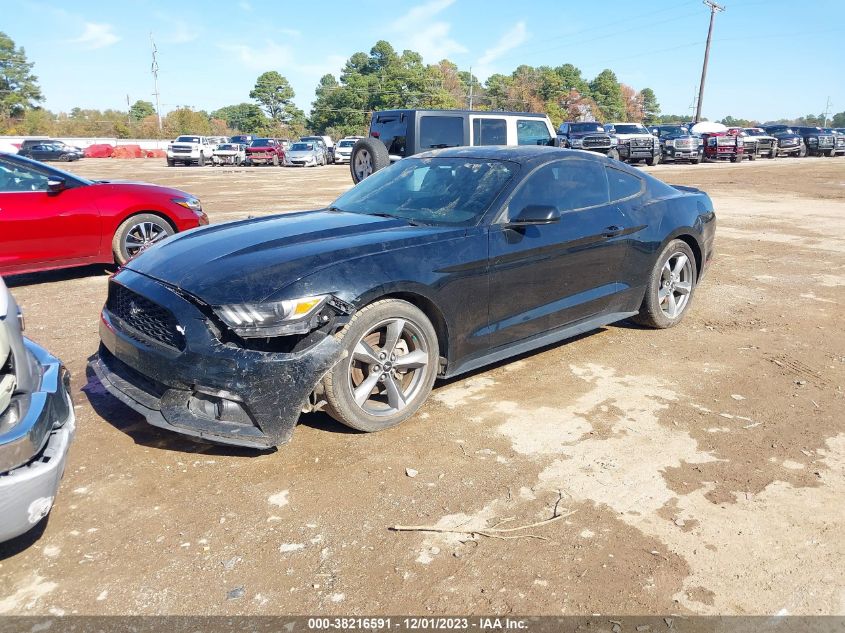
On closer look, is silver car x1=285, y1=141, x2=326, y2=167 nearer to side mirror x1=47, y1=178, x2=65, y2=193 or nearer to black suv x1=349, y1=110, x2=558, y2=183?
black suv x1=349, y1=110, x2=558, y2=183

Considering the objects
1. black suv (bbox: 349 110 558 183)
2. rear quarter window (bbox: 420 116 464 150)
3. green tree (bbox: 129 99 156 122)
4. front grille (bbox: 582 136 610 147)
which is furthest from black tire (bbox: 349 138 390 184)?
green tree (bbox: 129 99 156 122)

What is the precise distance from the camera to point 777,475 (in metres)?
3.34

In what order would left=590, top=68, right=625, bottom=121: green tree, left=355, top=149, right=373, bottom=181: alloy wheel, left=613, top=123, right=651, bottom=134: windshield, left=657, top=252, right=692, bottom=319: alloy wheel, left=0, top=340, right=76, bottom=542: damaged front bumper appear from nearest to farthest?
left=0, top=340, right=76, bottom=542: damaged front bumper, left=657, top=252, right=692, bottom=319: alloy wheel, left=355, top=149, right=373, bottom=181: alloy wheel, left=613, top=123, right=651, bottom=134: windshield, left=590, top=68, right=625, bottom=121: green tree

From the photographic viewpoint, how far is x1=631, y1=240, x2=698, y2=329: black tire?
17.9ft

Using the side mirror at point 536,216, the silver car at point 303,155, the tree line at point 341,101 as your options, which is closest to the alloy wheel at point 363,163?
the side mirror at point 536,216

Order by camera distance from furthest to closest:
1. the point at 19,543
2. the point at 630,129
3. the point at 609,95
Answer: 1. the point at 609,95
2. the point at 630,129
3. the point at 19,543

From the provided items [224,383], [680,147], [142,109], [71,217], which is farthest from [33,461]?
[142,109]

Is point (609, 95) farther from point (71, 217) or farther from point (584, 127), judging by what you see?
point (71, 217)

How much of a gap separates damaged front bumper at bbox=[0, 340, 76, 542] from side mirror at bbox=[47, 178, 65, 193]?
5.03 meters

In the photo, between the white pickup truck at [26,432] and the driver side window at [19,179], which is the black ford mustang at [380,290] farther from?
the driver side window at [19,179]

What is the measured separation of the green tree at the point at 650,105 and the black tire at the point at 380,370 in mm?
158139

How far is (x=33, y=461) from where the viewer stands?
2.39m

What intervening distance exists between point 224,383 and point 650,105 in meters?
169

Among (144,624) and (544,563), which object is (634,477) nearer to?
(544,563)
